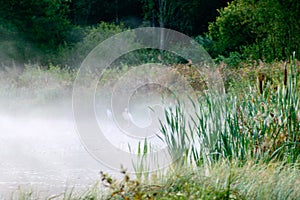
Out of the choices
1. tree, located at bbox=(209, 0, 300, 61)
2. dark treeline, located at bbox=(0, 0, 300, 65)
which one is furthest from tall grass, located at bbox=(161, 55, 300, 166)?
dark treeline, located at bbox=(0, 0, 300, 65)

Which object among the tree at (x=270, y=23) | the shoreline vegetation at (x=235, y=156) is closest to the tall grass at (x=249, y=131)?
the shoreline vegetation at (x=235, y=156)

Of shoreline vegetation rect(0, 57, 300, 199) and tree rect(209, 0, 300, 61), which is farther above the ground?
tree rect(209, 0, 300, 61)

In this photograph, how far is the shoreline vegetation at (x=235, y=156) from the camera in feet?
9.18

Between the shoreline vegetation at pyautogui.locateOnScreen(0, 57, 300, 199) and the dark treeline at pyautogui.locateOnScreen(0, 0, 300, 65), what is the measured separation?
27.0 feet

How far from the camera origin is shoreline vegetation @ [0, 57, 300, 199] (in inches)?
110

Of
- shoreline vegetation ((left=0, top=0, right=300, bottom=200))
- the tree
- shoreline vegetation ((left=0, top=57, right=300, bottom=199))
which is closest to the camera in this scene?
shoreline vegetation ((left=0, top=57, right=300, bottom=199))

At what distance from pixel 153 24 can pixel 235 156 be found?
14.3m

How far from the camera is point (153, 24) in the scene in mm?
17938

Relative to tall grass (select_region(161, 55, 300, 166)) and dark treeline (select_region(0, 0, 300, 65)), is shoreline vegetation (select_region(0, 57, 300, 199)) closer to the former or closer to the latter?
tall grass (select_region(161, 55, 300, 166))

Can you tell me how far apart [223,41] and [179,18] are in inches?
135

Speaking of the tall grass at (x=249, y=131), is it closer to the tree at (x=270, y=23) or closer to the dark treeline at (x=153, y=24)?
the tree at (x=270, y=23)

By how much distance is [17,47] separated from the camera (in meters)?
16.4

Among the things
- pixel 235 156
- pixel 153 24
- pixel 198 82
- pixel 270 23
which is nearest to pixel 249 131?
pixel 235 156

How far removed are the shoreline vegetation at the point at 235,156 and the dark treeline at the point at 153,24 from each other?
8.22 meters
